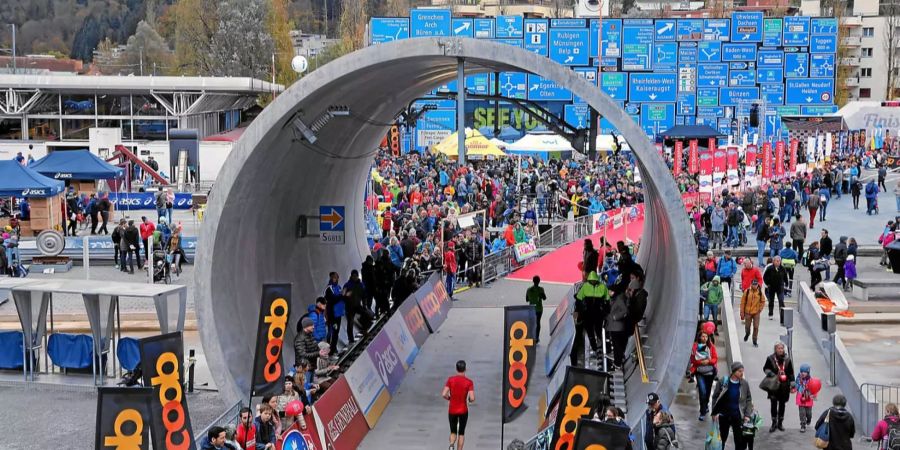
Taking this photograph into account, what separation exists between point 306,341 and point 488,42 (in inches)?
180

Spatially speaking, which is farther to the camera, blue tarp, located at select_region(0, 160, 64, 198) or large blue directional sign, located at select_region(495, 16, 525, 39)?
large blue directional sign, located at select_region(495, 16, 525, 39)

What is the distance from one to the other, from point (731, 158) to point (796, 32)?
28786mm

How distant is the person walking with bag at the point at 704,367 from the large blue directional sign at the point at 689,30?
51139 millimetres

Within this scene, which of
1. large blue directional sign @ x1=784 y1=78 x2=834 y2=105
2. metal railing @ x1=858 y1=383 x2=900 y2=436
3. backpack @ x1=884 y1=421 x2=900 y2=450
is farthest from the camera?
large blue directional sign @ x1=784 y1=78 x2=834 y2=105

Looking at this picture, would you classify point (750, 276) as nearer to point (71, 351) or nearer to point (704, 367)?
point (704, 367)

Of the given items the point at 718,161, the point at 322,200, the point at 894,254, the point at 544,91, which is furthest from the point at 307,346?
the point at 544,91

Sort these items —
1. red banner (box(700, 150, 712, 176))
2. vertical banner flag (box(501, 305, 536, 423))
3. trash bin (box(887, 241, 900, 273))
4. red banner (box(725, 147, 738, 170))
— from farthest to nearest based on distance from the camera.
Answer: red banner (box(725, 147, 738, 170)), red banner (box(700, 150, 712, 176)), trash bin (box(887, 241, 900, 273)), vertical banner flag (box(501, 305, 536, 423))

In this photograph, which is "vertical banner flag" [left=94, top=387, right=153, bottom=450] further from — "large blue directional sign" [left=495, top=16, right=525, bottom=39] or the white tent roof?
"large blue directional sign" [left=495, top=16, right=525, bottom=39]

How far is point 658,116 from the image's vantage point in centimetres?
6588

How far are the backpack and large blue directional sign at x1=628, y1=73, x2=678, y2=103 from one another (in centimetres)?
5395

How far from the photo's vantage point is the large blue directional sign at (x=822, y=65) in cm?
6500

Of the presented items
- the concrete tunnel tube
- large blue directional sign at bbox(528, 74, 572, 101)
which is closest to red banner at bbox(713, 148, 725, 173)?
the concrete tunnel tube

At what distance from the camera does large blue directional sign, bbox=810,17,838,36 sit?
64625 millimetres

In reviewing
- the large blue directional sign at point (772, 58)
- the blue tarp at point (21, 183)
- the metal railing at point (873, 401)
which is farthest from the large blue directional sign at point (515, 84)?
the metal railing at point (873, 401)
